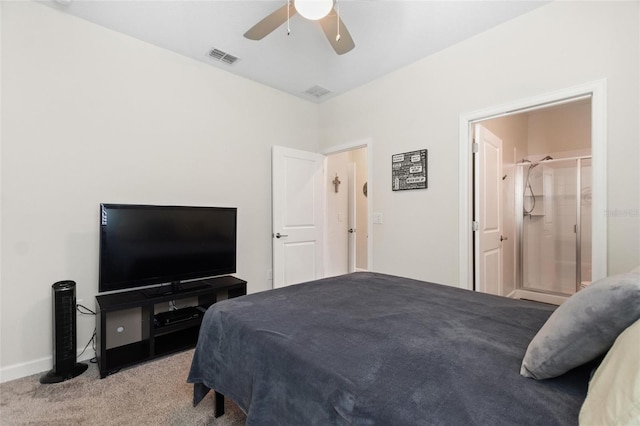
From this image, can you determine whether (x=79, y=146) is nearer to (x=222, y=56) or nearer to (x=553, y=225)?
(x=222, y=56)

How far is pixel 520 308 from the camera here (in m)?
1.50

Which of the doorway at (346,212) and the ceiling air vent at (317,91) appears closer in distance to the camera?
the ceiling air vent at (317,91)

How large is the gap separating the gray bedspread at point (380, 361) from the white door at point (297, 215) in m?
1.92

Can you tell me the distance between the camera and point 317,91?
12.8 ft

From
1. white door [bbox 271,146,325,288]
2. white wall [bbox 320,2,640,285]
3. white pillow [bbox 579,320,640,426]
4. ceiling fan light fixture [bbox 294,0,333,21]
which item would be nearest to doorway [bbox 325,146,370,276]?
white door [bbox 271,146,325,288]

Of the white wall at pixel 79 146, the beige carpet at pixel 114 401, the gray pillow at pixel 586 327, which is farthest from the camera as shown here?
the white wall at pixel 79 146

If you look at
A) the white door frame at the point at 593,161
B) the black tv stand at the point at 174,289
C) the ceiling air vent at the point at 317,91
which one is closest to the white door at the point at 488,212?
the white door frame at the point at 593,161

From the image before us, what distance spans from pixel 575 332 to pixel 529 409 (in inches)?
10.5

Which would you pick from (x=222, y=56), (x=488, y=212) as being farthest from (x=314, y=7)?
(x=488, y=212)

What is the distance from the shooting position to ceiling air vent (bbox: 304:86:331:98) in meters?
3.80

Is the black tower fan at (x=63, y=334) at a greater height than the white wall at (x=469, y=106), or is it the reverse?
the white wall at (x=469, y=106)

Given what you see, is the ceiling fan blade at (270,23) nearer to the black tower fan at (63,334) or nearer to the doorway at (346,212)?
the black tower fan at (63,334)

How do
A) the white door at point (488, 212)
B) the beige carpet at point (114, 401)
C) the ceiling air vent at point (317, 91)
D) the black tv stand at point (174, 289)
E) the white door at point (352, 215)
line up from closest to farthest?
1. the beige carpet at point (114, 401)
2. the black tv stand at point (174, 289)
3. the white door at point (488, 212)
4. the ceiling air vent at point (317, 91)
5. the white door at point (352, 215)

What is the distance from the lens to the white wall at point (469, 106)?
2.00m
